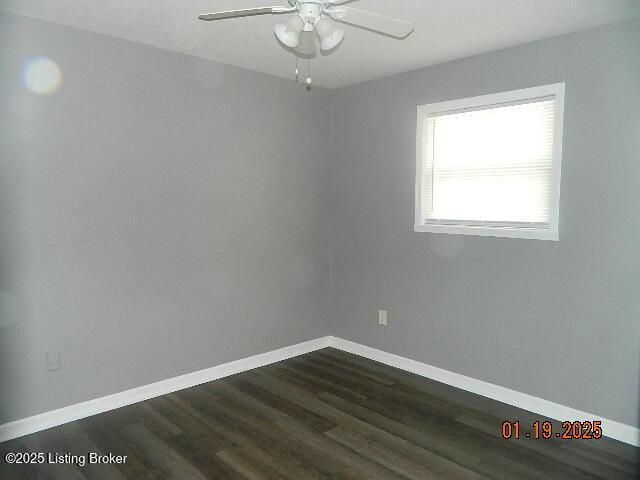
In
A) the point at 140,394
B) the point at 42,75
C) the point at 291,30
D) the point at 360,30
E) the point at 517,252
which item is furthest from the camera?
the point at 140,394

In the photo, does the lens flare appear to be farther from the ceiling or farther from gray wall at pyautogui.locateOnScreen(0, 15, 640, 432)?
the ceiling

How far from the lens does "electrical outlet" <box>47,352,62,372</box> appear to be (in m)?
3.00

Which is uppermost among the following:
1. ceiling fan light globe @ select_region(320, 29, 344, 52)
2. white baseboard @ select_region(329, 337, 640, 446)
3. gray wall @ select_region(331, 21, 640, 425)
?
ceiling fan light globe @ select_region(320, 29, 344, 52)


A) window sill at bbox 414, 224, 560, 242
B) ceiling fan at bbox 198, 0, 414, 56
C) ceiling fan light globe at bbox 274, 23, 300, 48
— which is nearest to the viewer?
ceiling fan at bbox 198, 0, 414, 56

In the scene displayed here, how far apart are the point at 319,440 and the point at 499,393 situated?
4.78 ft

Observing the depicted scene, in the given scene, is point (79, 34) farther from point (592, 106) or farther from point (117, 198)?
point (592, 106)

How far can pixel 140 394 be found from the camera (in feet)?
11.2

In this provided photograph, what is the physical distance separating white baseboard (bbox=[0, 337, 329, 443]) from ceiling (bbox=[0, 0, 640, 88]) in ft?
8.15

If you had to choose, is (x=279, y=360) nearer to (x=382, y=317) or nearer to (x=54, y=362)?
(x=382, y=317)

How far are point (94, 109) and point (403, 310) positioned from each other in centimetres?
287

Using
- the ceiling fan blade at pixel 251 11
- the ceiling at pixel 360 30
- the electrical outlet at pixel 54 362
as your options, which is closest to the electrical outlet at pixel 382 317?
the ceiling at pixel 360 30

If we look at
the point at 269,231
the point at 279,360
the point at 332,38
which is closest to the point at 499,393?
the point at 279,360

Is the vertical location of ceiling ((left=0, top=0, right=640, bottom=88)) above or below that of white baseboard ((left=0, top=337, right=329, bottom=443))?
above

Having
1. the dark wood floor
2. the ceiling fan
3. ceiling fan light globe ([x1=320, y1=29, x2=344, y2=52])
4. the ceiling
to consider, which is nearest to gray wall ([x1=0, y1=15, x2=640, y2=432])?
the ceiling
